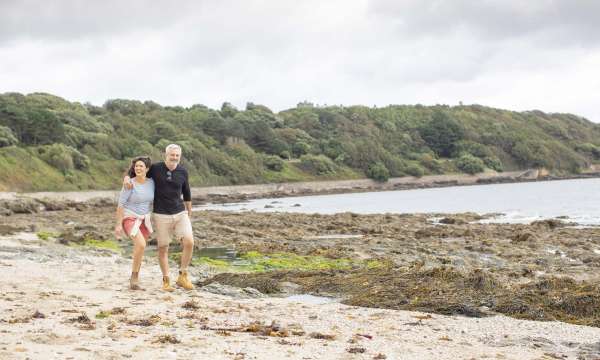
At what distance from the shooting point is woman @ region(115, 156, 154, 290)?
424 inches

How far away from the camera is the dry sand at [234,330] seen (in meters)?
7.08

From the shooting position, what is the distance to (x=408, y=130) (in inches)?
6703

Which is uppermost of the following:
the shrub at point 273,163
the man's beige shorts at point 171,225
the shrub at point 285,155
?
the shrub at point 285,155

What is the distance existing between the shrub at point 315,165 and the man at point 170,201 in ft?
356

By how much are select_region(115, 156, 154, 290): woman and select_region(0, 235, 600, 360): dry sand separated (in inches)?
37.6

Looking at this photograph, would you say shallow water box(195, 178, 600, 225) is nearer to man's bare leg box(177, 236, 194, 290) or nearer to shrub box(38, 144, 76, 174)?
shrub box(38, 144, 76, 174)

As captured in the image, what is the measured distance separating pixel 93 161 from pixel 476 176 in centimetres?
8159

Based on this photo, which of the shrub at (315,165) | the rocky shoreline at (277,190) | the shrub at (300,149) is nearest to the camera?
the rocky shoreline at (277,190)

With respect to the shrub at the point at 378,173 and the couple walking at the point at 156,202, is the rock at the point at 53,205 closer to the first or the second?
the couple walking at the point at 156,202

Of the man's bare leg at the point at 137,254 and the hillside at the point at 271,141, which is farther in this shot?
the hillside at the point at 271,141

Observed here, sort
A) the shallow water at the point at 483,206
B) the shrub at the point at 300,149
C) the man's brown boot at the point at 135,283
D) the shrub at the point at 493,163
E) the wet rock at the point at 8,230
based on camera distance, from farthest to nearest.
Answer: the shrub at the point at 493,163, the shrub at the point at 300,149, the shallow water at the point at 483,206, the wet rock at the point at 8,230, the man's brown boot at the point at 135,283

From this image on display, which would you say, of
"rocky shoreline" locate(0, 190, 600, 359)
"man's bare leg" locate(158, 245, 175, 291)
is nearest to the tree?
"rocky shoreline" locate(0, 190, 600, 359)

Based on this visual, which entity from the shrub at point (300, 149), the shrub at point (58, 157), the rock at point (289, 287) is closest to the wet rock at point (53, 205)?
the shrub at point (58, 157)

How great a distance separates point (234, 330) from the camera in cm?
816
